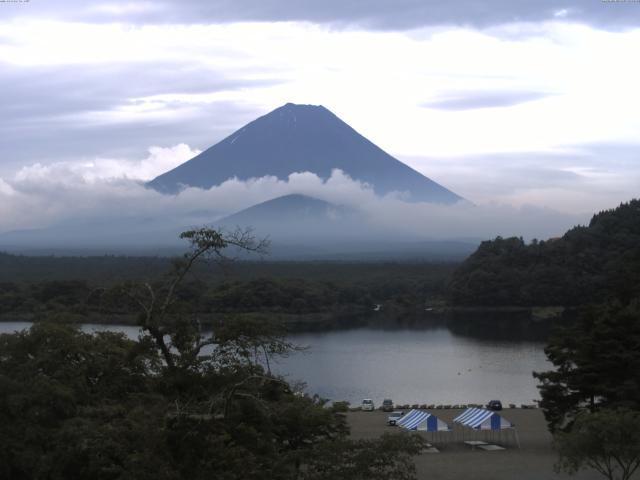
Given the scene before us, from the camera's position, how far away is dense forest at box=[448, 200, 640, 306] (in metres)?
36.6

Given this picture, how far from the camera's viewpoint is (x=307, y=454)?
512 cm

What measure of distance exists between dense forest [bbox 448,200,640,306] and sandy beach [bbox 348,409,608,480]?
916 inches

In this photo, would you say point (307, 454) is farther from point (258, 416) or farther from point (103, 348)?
point (103, 348)

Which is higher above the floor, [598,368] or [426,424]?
[598,368]

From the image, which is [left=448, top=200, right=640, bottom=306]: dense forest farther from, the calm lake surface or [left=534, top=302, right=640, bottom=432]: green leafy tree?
[left=534, top=302, right=640, bottom=432]: green leafy tree

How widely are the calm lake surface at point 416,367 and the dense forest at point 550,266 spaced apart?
969 cm

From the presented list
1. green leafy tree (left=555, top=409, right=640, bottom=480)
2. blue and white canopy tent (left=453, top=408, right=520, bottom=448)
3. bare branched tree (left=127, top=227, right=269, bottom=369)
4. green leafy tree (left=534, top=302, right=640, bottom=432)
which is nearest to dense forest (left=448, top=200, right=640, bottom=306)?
blue and white canopy tent (left=453, top=408, right=520, bottom=448)

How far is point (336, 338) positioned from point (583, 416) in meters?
19.0

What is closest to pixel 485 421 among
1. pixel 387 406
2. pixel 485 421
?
pixel 485 421

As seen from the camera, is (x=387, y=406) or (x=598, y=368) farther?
(x=387, y=406)

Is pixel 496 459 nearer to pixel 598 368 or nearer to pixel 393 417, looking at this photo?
pixel 598 368

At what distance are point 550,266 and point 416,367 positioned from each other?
18.3 m

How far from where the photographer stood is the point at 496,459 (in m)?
11.2

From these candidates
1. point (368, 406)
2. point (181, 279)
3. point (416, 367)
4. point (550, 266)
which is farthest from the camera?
point (550, 266)
